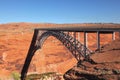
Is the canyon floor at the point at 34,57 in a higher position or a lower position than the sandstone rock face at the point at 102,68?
lower

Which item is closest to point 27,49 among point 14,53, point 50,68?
point 14,53

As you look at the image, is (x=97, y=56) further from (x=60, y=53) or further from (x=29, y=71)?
(x=60, y=53)

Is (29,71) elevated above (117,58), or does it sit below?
below

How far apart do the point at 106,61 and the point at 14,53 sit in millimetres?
49698

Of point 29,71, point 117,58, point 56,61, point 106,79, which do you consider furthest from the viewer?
point 56,61

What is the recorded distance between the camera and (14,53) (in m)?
61.4

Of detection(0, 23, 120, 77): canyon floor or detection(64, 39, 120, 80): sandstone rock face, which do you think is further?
detection(0, 23, 120, 77): canyon floor

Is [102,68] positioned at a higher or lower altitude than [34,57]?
higher

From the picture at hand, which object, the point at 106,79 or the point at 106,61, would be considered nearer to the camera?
the point at 106,79

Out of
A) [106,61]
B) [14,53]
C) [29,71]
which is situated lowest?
[29,71]

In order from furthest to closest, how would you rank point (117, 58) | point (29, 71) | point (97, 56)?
point (29, 71) < point (97, 56) < point (117, 58)

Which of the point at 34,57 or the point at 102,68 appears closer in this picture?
the point at 102,68

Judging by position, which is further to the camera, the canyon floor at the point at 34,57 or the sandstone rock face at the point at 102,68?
the canyon floor at the point at 34,57

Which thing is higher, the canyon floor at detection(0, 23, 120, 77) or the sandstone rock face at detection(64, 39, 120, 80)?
the sandstone rock face at detection(64, 39, 120, 80)
